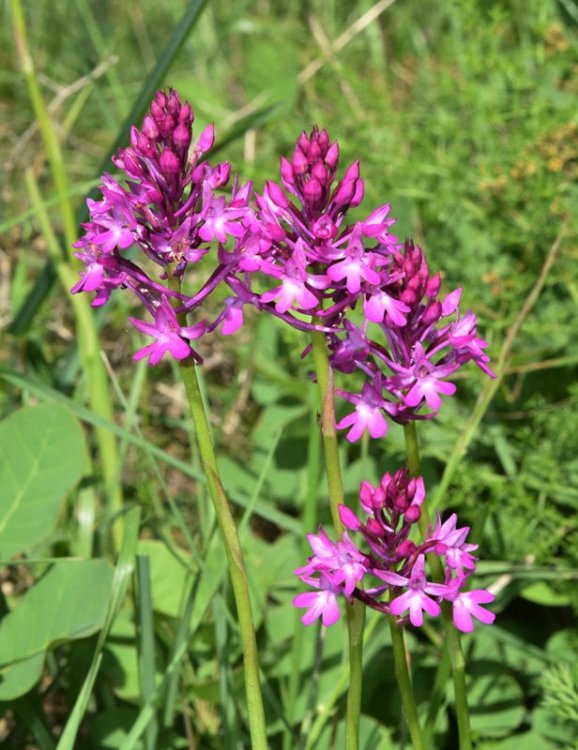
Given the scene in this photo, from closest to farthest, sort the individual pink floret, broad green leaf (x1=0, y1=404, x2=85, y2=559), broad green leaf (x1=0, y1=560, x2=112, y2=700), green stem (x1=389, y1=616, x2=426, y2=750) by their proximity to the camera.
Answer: the individual pink floret → green stem (x1=389, y1=616, x2=426, y2=750) → broad green leaf (x1=0, y1=560, x2=112, y2=700) → broad green leaf (x1=0, y1=404, x2=85, y2=559)

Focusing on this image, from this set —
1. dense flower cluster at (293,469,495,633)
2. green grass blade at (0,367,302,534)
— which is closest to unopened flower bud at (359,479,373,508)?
dense flower cluster at (293,469,495,633)

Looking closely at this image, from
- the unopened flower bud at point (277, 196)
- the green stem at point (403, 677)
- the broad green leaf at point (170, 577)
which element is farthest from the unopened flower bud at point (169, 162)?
the broad green leaf at point (170, 577)

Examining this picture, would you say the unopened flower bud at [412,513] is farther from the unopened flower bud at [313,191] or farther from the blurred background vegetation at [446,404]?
the blurred background vegetation at [446,404]

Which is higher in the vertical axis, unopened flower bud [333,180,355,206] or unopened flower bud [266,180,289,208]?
unopened flower bud [333,180,355,206]

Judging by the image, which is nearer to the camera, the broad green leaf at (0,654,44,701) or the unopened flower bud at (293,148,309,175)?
the unopened flower bud at (293,148,309,175)

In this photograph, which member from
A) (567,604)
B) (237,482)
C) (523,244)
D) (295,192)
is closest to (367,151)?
(523,244)

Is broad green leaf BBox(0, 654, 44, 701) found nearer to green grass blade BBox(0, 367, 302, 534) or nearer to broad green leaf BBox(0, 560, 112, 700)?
broad green leaf BBox(0, 560, 112, 700)

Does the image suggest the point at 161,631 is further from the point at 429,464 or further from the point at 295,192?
the point at 295,192
